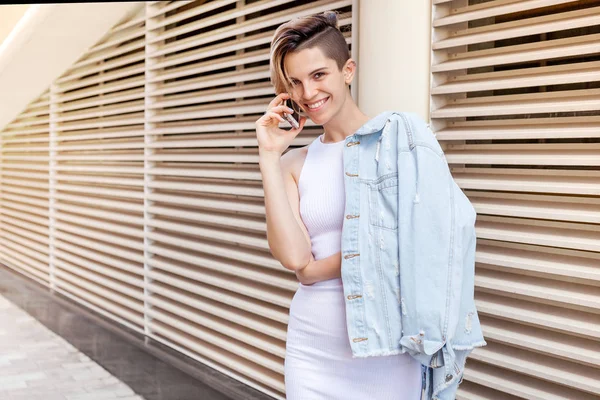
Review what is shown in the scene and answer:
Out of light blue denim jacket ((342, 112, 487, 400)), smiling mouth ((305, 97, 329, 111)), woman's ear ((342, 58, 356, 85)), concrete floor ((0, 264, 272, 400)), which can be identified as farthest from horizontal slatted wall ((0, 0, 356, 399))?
light blue denim jacket ((342, 112, 487, 400))

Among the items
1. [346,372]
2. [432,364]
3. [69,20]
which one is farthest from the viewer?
[69,20]

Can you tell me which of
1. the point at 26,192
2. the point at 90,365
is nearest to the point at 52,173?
the point at 26,192

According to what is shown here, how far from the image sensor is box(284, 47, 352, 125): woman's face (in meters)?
2.09

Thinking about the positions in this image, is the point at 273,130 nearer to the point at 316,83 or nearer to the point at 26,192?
the point at 316,83

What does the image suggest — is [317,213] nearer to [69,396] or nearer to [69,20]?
[69,396]

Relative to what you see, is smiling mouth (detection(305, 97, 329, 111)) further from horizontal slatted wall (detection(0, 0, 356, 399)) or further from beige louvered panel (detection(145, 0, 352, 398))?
beige louvered panel (detection(145, 0, 352, 398))

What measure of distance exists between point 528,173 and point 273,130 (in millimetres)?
990

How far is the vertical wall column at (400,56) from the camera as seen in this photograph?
2.86 metres

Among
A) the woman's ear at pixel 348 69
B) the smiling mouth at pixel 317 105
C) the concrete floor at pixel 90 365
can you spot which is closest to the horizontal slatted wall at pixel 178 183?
the concrete floor at pixel 90 365

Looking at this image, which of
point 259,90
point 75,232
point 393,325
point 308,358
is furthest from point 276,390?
point 75,232

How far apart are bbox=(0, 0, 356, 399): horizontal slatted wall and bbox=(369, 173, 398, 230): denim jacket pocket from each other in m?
1.22

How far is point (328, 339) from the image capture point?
2.20m

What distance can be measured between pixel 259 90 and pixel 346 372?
87.1 inches

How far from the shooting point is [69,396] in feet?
16.4
